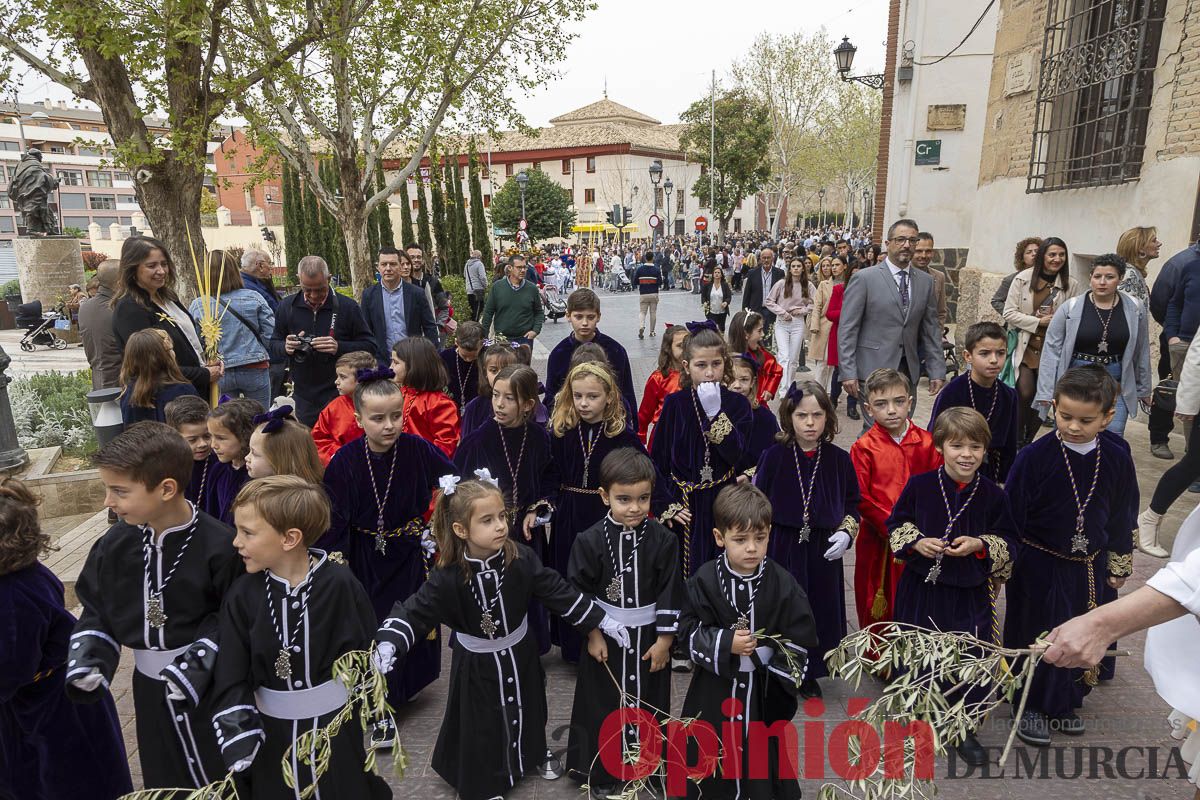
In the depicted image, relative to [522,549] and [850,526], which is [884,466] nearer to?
[850,526]

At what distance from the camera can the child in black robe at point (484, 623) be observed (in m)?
3.12

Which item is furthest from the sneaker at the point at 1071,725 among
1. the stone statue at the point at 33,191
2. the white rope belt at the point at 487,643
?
the stone statue at the point at 33,191

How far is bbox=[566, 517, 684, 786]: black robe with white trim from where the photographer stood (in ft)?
11.0

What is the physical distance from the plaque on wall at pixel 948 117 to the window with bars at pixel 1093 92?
15.7 feet

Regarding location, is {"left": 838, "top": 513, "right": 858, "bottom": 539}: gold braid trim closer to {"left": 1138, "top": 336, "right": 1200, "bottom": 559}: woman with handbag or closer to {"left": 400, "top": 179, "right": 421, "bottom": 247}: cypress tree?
{"left": 1138, "top": 336, "right": 1200, "bottom": 559}: woman with handbag

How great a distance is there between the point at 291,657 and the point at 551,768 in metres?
1.34

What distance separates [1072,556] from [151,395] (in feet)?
17.5

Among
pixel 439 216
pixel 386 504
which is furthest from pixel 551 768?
pixel 439 216

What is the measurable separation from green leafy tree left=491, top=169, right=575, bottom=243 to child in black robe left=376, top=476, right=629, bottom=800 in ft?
156

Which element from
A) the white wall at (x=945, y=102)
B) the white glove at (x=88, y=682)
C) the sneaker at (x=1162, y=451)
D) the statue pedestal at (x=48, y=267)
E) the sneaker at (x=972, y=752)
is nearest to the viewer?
the white glove at (x=88, y=682)

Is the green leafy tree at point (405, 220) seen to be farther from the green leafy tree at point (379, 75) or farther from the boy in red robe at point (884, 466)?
the boy in red robe at point (884, 466)

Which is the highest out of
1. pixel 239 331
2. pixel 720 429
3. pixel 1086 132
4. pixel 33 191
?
pixel 1086 132

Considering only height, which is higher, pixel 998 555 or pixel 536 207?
pixel 536 207

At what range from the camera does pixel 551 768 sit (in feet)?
11.1
